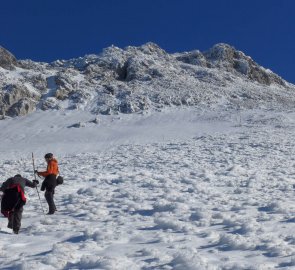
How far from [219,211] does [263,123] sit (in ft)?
90.2

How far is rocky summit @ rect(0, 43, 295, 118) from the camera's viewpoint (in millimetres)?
47406

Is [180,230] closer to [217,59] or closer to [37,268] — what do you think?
[37,268]

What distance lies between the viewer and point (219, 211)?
1153cm

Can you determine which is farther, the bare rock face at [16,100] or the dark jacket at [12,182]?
the bare rock face at [16,100]

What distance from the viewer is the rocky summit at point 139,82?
1866 inches

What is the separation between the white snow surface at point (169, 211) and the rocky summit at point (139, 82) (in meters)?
17.6

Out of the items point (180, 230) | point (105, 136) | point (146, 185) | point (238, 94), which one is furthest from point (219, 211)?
point (238, 94)

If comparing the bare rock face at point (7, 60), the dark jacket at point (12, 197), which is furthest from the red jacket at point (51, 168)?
the bare rock face at point (7, 60)

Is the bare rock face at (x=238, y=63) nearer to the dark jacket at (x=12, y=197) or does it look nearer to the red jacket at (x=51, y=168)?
the red jacket at (x=51, y=168)

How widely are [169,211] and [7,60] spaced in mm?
50185

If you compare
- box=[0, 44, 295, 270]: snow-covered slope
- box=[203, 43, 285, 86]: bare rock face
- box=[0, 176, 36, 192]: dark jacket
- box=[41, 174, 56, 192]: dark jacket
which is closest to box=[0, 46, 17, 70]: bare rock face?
box=[0, 44, 295, 270]: snow-covered slope

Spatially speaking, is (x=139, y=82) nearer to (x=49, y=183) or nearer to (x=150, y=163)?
(x=150, y=163)

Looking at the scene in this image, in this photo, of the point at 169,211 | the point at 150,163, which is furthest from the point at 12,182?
the point at 150,163

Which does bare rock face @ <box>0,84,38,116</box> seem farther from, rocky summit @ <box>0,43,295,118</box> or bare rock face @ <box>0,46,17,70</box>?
bare rock face @ <box>0,46,17,70</box>
